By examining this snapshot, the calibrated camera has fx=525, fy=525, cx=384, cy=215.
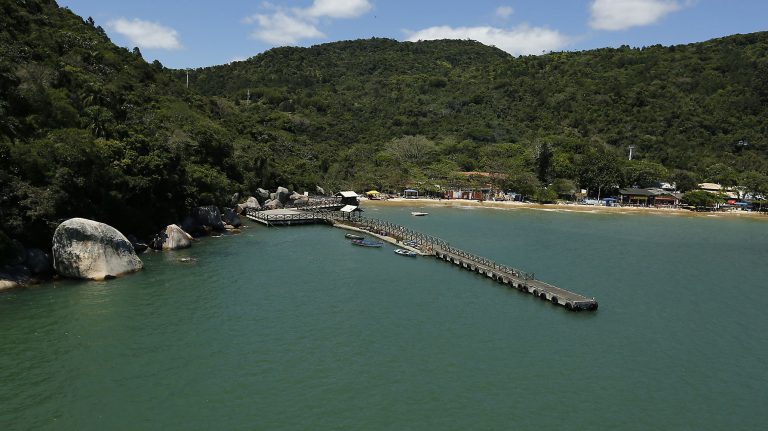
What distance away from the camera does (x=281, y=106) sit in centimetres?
18100

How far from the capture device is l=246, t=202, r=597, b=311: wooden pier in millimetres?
39000

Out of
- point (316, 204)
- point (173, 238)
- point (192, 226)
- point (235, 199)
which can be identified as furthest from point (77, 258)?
point (316, 204)

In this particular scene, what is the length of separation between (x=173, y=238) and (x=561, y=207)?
85088 millimetres

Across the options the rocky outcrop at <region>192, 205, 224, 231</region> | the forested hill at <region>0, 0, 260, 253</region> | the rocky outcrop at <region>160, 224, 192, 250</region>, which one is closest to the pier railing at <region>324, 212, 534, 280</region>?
the rocky outcrop at <region>192, 205, 224, 231</region>

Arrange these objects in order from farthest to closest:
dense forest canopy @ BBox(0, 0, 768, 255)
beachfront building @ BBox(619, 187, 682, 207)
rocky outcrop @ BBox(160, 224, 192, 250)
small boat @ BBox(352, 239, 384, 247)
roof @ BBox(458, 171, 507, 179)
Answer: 1. roof @ BBox(458, 171, 507, 179)
2. beachfront building @ BBox(619, 187, 682, 207)
3. small boat @ BBox(352, 239, 384, 247)
4. rocky outcrop @ BBox(160, 224, 192, 250)
5. dense forest canopy @ BBox(0, 0, 768, 255)

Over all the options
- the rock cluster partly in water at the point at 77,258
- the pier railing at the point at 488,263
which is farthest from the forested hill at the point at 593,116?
the rock cluster partly in water at the point at 77,258

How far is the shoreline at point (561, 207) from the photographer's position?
352ft

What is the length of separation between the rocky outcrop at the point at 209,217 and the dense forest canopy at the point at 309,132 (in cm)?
129

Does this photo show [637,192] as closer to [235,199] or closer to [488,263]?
[488,263]

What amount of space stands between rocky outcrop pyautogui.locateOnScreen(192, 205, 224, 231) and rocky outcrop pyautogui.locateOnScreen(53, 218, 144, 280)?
20.4 metres

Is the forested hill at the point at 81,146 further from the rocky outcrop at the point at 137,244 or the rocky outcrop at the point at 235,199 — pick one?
the rocky outcrop at the point at 235,199

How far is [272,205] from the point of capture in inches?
3312

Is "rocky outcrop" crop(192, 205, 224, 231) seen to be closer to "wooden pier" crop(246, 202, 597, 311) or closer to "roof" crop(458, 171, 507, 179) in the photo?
"wooden pier" crop(246, 202, 597, 311)

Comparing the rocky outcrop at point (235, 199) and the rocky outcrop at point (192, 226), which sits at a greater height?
the rocky outcrop at point (235, 199)
